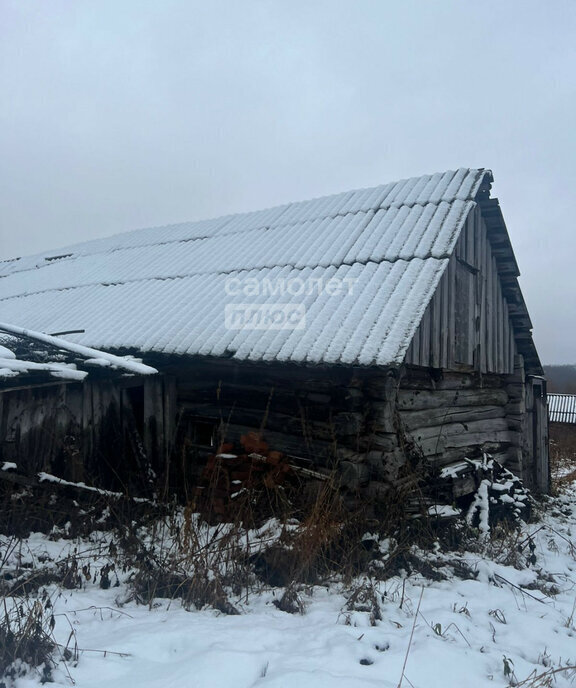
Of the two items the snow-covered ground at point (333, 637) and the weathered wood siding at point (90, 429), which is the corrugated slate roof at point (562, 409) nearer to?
the weathered wood siding at point (90, 429)

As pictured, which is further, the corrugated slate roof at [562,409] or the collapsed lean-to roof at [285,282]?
the corrugated slate roof at [562,409]

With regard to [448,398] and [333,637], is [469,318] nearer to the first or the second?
[448,398]

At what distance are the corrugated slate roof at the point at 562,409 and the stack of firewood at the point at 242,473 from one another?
31197 millimetres

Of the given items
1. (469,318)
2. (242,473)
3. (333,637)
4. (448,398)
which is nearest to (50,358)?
(242,473)

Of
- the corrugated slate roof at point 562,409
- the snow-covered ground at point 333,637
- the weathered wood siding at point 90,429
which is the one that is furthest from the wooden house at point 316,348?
the corrugated slate roof at point 562,409

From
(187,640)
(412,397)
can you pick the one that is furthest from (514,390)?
(187,640)

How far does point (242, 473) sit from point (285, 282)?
108 inches

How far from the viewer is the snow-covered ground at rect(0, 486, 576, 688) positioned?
2789 millimetres

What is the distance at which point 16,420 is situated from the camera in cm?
571

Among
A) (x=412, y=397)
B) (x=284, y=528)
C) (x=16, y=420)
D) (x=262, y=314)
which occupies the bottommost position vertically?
(x=284, y=528)

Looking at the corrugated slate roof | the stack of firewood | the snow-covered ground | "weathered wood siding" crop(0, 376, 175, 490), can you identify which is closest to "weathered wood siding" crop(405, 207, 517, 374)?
the stack of firewood

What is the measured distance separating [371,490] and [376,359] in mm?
1523

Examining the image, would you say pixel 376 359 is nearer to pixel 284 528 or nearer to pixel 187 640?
pixel 284 528

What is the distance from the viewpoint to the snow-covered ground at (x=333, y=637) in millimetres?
2789
